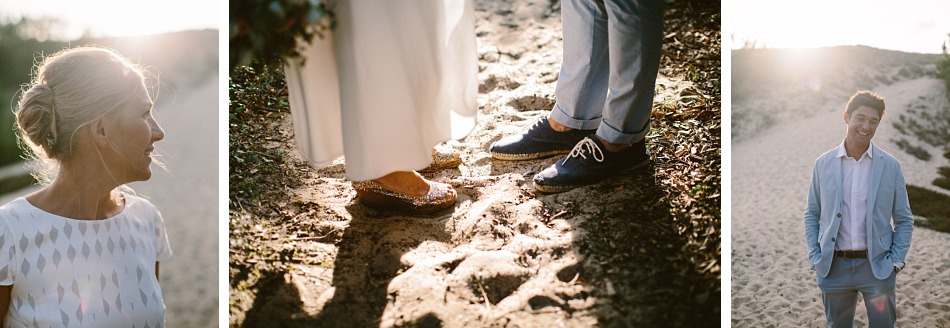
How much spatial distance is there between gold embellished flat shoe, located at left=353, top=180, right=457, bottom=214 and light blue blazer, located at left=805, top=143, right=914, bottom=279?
105cm

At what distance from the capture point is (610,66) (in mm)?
1818

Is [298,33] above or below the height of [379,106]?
above

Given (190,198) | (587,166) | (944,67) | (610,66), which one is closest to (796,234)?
(944,67)

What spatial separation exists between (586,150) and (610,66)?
0.88 feet

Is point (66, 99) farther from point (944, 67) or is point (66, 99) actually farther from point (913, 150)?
point (944, 67)

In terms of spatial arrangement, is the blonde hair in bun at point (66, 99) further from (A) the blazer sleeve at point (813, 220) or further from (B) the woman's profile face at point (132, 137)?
(A) the blazer sleeve at point (813, 220)

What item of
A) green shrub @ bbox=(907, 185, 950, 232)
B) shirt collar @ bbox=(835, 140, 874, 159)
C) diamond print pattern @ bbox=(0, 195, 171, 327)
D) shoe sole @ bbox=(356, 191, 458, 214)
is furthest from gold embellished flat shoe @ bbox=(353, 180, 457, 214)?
green shrub @ bbox=(907, 185, 950, 232)

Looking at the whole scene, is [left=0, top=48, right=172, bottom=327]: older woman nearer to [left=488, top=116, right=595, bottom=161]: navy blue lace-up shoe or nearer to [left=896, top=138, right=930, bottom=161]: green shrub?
[left=488, top=116, right=595, bottom=161]: navy blue lace-up shoe

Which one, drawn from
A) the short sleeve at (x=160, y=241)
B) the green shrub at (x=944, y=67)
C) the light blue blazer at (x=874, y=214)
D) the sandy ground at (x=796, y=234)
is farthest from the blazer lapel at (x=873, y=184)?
the short sleeve at (x=160, y=241)

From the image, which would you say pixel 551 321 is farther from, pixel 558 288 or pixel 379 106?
pixel 379 106

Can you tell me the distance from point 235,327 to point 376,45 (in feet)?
2.47

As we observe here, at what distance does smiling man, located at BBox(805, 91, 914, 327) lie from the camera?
1.79 meters

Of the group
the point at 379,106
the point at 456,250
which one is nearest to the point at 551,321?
the point at 456,250

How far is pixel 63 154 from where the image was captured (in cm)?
122
